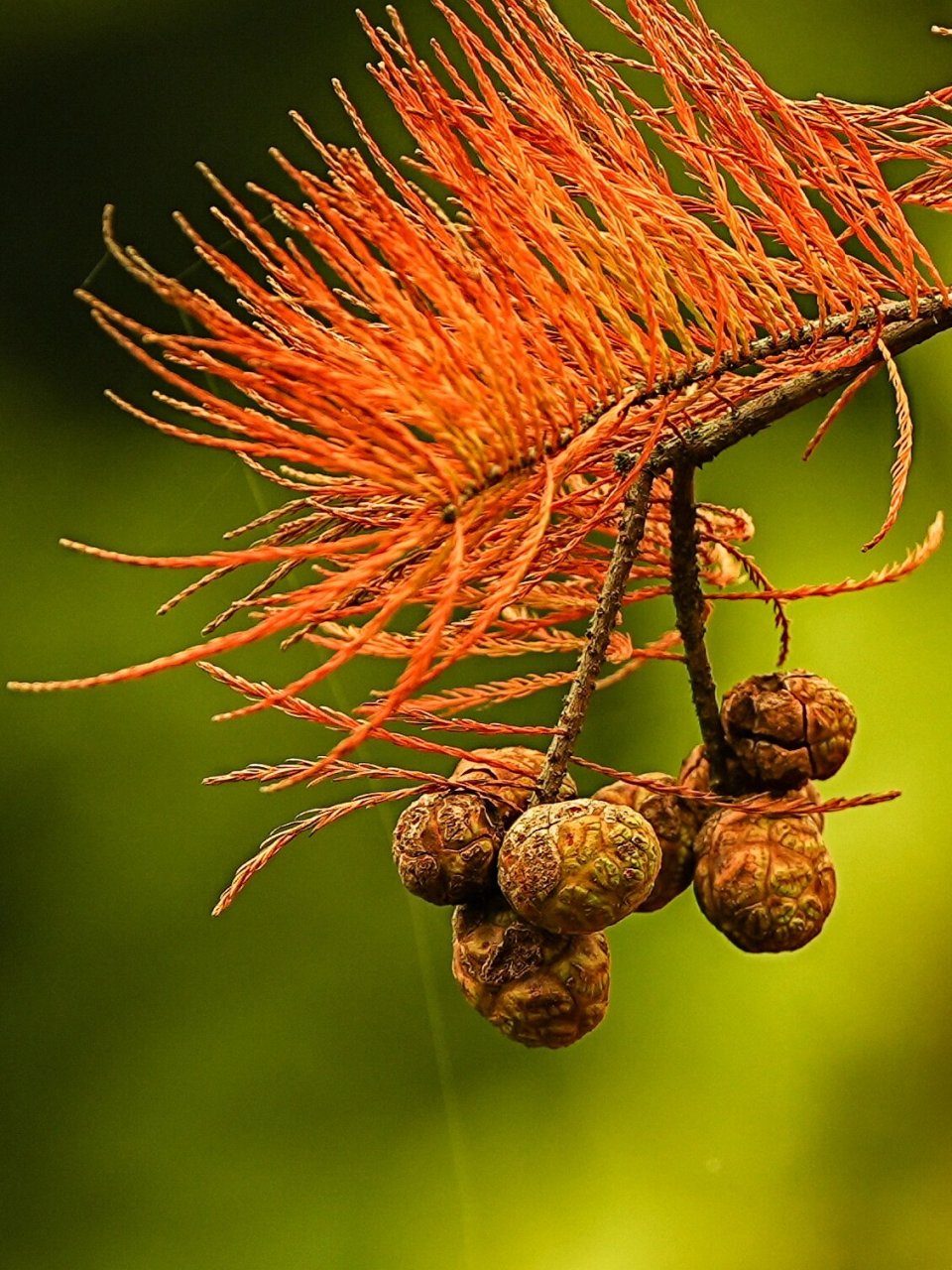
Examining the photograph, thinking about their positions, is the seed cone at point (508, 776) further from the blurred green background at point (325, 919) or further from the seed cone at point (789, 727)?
the blurred green background at point (325, 919)

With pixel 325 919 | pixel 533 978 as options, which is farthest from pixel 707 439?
pixel 325 919

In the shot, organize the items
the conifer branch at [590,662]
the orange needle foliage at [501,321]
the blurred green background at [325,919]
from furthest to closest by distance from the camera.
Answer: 1. the blurred green background at [325,919]
2. the conifer branch at [590,662]
3. the orange needle foliage at [501,321]

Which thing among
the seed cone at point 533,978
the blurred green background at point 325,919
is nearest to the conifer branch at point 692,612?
the seed cone at point 533,978

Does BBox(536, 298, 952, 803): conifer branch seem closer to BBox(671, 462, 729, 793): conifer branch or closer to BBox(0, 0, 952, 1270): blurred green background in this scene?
BBox(671, 462, 729, 793): conifer branch

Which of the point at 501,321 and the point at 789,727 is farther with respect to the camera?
the point at 789,727

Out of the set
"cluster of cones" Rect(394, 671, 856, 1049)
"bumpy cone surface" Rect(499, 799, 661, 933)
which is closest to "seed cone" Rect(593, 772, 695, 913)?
"cluster of cones" Rect(394, 671, 856, 1049)

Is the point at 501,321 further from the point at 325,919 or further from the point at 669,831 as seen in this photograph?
the point at 325,919
